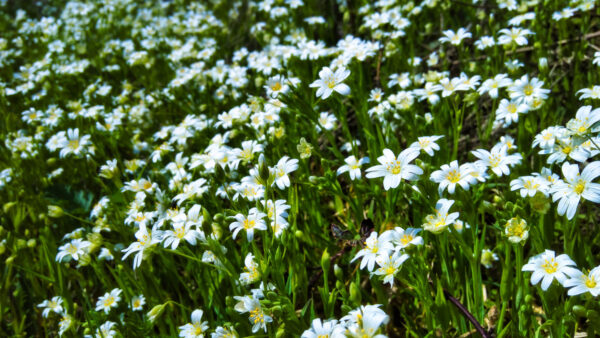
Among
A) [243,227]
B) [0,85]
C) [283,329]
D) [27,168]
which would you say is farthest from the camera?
[0,85]

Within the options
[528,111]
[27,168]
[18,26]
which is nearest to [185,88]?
[27,168]

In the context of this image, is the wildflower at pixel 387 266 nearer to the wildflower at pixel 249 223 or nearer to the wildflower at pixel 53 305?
the wildflower at pixel 249 223

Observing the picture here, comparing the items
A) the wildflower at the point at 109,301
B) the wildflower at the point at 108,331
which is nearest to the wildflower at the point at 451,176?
the wildflower at the point at 108,331

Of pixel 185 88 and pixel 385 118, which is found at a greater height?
pixel 185 88

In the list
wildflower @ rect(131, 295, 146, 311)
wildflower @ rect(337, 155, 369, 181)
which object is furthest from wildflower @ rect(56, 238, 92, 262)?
wildflower @ rect(337, 155, 369, 181)

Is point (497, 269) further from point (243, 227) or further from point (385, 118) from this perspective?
point (243, 227)

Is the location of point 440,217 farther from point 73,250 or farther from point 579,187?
point 73,250
